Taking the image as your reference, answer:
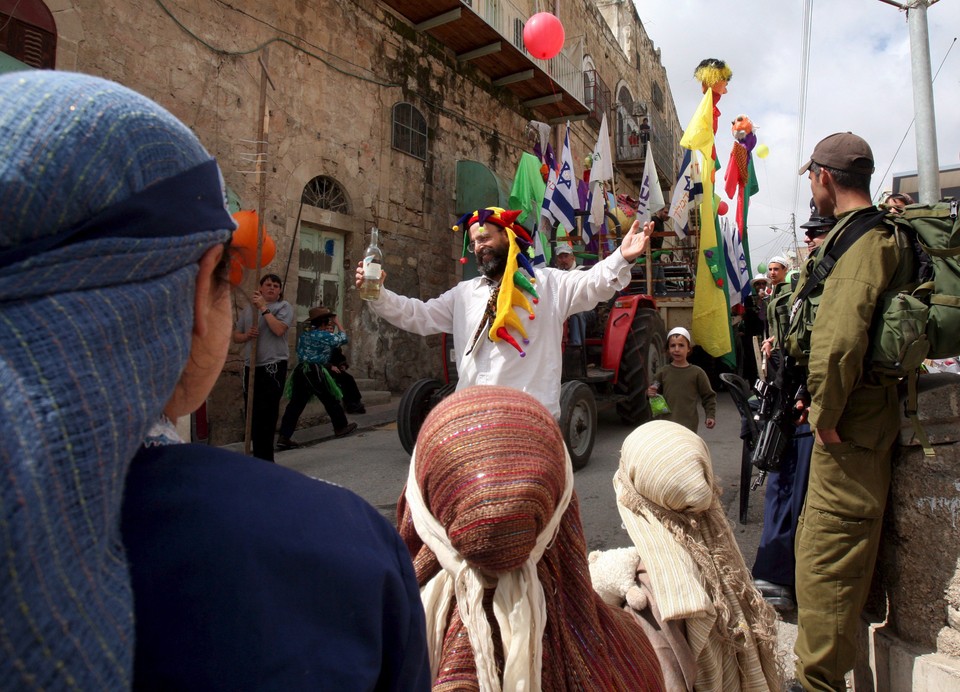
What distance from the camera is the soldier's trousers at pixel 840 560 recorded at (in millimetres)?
2266

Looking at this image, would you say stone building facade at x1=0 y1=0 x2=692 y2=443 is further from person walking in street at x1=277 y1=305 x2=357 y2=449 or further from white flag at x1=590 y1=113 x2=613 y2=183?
white flag at x1=590 y1=113 x2=613 y2=183

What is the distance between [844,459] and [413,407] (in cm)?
413

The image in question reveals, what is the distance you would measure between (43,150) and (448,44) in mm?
12230

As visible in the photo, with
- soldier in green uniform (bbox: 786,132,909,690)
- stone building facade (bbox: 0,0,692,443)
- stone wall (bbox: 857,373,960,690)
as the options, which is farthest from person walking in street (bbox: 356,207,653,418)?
stone building facade (bbox: 0,0,692,443)

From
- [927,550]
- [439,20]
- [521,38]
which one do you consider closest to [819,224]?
[927,550]

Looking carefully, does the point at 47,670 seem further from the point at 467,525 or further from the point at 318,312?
the point at 318,312

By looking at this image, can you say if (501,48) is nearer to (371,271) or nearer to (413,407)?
(413,407)

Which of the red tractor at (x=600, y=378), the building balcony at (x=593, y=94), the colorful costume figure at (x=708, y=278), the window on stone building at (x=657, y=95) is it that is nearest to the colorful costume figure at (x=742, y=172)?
the colorful costume figure at (x=708, y=278)

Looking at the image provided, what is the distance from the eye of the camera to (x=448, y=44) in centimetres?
1145

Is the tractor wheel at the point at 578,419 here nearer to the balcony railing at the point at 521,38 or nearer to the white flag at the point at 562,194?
the white flag at the point at 562,194

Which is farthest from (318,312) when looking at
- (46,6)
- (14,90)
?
(14,90)

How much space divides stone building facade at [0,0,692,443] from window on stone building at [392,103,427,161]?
0.03 m

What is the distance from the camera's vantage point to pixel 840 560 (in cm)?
228

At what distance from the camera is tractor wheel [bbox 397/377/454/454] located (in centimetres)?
586
